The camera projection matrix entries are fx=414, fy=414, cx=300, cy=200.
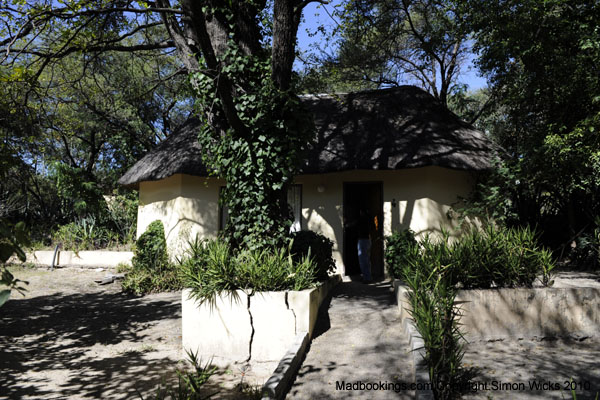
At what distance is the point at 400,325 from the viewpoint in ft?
17.8

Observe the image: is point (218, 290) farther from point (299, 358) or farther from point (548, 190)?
point (548, 190)

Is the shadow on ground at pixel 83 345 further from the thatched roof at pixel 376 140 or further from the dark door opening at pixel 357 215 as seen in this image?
the dark door opening at pixel 357 215

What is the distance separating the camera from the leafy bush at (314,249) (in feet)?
21.5

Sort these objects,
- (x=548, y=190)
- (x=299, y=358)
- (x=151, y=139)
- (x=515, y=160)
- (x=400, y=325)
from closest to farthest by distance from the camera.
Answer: (x=299, y=358) < (x=400, y=325) < (x=515, y=160) < (x=548, y=190) < (x=151, y=139)

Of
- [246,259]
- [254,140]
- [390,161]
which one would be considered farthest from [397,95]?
[246,259]

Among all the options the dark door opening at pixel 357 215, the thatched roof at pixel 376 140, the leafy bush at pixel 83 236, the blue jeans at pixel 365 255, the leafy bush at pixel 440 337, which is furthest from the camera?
the leafy bush at pixel 83 236

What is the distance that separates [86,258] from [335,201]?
832 cm

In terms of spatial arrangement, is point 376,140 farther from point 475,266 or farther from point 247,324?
point 247,324

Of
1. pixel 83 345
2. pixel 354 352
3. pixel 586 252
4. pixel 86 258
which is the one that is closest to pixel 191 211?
pixel 86 258

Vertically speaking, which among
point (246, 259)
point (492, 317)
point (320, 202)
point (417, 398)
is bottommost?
point (417, 398)

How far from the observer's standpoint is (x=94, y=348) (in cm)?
597

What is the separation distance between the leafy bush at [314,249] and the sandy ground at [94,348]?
1.93 metres

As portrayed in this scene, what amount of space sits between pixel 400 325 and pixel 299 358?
1.56m

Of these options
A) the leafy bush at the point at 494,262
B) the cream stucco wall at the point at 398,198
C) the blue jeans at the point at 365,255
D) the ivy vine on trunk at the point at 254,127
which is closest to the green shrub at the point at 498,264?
the leafy bush at the point at 494,262
